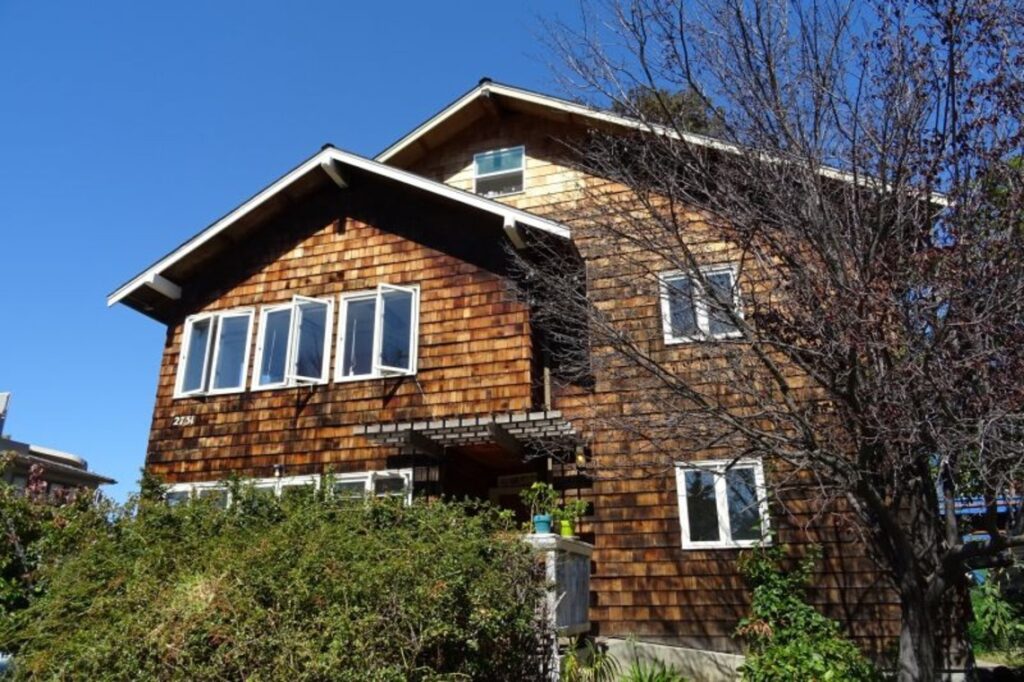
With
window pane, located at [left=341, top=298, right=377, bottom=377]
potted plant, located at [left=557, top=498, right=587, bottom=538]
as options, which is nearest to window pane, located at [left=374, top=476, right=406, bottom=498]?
window pane, located at [left=341, top=298, right=377, bottom=377]

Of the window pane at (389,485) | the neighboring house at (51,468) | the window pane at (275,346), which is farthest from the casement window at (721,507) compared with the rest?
the neighboring house at (51,468)

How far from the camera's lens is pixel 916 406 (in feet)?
20.2

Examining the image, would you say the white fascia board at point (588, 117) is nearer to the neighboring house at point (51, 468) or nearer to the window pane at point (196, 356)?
the window pane at point (196, 356)

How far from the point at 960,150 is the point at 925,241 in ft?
2.85

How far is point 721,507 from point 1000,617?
6436 mm

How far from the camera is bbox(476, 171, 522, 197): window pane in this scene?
13.0 m

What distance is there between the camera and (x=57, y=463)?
2091 cm

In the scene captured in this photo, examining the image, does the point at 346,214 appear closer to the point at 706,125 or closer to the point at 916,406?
the point at 706,125

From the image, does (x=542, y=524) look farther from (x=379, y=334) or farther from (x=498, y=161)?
(x=498, y=161)

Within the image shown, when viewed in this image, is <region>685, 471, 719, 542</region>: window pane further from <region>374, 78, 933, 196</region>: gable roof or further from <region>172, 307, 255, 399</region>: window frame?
<region>172, 307, 255, 399</region>: window frame

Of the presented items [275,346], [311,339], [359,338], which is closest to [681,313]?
[359,338]

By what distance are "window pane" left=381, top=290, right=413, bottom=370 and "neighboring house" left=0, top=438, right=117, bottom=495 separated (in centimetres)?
1155

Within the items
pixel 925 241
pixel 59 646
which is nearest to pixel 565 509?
pixel 925 241

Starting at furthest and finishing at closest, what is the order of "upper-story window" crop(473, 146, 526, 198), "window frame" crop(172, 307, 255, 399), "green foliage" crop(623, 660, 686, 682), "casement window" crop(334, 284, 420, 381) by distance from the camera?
"upper-story window" crop(473, 146, 526, 198)
"window frame" crop(172, 307, 255, 399)
"casement window" crop(334, 284, 420, 381)
"green foliage" crop(623, 660, 686, 682)
